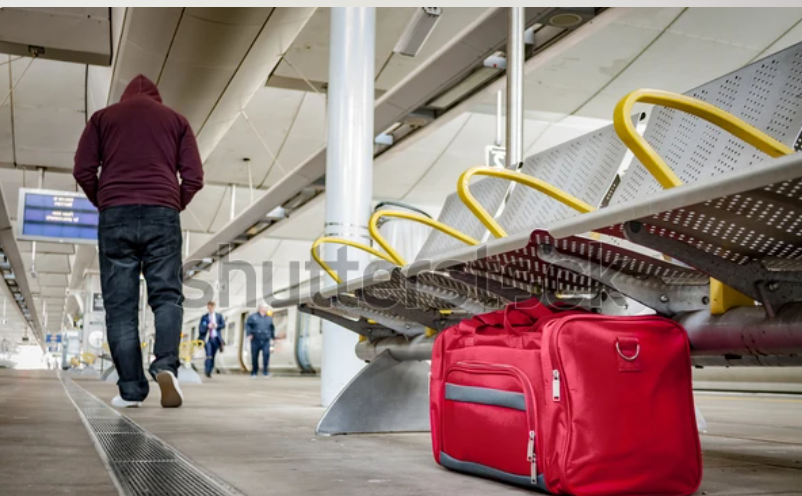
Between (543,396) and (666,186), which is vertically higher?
(666,186)

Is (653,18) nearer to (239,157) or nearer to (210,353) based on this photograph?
(239,157)

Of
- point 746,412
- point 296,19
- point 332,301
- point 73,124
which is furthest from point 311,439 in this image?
point 73,124

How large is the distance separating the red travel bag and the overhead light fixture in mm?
4403

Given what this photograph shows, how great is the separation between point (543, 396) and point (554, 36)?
19.2 ft

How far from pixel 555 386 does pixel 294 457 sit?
1.00 meters

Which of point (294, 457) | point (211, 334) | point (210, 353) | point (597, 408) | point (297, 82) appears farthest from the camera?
point (210, 353)

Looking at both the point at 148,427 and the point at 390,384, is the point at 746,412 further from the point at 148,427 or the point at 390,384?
the point at 148,427

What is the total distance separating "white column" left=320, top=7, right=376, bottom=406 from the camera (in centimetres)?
538

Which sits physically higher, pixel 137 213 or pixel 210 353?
pixel 137 213

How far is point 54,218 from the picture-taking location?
13.9 m

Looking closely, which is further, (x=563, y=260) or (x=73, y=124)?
(x=73, y=124)

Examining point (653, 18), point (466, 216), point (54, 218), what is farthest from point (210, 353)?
point (466, 216)

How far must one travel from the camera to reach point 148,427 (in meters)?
3.27

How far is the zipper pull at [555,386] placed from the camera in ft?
5.60
